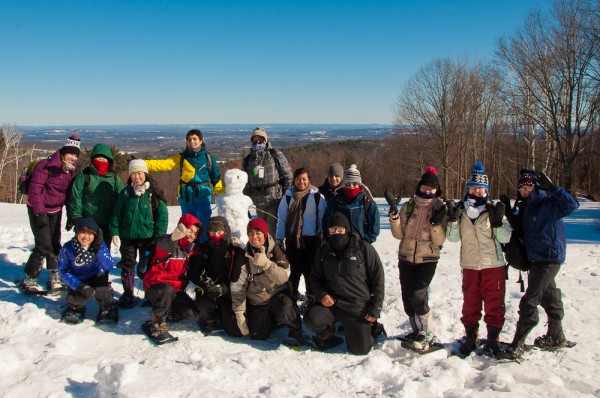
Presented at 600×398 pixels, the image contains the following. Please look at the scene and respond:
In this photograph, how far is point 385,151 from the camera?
50.7 meters

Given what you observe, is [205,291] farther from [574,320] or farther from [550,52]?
[550,52]

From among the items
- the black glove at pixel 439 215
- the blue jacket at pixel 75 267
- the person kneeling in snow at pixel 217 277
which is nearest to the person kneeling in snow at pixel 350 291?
the black glove at pixel 439 215

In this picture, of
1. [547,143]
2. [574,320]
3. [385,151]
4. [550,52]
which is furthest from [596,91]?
[385,151]

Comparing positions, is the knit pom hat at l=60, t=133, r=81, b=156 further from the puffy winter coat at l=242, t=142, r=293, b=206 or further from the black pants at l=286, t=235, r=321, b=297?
the black pants at l=286, t=235, r=321, b=297

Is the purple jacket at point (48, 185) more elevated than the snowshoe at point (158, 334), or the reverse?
the purple jacket at point (48, 185)

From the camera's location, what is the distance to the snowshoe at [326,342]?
4.16m

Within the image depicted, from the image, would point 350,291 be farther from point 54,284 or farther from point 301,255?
point 54,284

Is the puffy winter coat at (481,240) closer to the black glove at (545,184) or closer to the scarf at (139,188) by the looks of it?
the black glove at (545,184)

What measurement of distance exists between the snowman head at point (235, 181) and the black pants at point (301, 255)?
33.9 inches

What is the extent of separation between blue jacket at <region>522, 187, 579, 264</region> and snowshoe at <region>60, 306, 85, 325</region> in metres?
4.65

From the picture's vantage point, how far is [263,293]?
4.37 metres

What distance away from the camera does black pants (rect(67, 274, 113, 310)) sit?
4.54m

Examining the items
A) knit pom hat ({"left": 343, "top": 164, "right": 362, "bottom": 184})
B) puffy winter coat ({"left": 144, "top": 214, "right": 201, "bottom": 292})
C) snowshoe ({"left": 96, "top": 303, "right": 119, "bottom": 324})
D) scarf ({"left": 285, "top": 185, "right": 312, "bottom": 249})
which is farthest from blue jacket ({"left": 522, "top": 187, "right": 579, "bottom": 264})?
snowshoe ({"left": 96, "top": 303, "right": 119, "bottom": 324})

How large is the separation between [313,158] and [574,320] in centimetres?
5776
